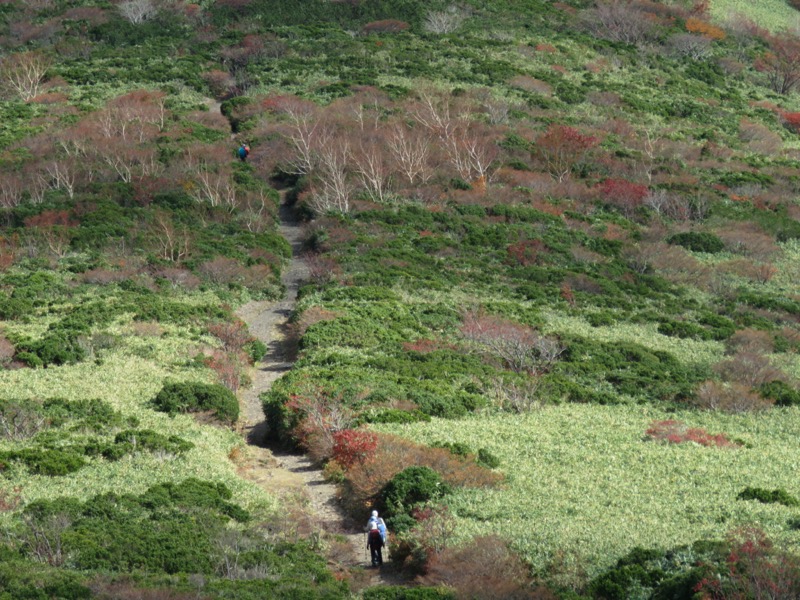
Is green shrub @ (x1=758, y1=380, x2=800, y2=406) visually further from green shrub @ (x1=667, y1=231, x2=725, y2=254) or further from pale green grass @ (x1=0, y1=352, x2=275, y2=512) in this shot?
green shrub @ (x1=667, y1=231, x2=725, y2=254)

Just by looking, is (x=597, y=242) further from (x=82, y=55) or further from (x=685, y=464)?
(x=82, y=55)

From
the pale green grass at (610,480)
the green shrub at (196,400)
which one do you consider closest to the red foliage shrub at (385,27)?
the pale green grass at (610,480)

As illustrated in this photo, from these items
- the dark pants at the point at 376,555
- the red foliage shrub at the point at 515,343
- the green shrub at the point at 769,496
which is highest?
the green shrub at the point at 769,496

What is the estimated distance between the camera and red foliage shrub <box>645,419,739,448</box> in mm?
26406

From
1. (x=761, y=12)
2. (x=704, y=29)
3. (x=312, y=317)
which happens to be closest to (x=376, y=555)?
(x=312, y=317)

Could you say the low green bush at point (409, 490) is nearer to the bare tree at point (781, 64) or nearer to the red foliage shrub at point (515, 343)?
the red foliage shrub at point (515, 343)

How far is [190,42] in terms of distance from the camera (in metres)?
80.4

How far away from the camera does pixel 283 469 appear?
84.7 feet

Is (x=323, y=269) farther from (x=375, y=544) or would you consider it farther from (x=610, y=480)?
(x=375, y=544)

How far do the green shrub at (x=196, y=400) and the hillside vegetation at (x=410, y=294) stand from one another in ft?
0.26

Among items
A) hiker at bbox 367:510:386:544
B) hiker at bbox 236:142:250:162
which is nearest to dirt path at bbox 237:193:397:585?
hiker at bbox 367:510:386:544

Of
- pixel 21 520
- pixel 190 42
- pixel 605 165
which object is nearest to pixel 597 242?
pixel 605 165

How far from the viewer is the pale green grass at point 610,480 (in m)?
19.2

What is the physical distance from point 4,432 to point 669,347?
22129mm
